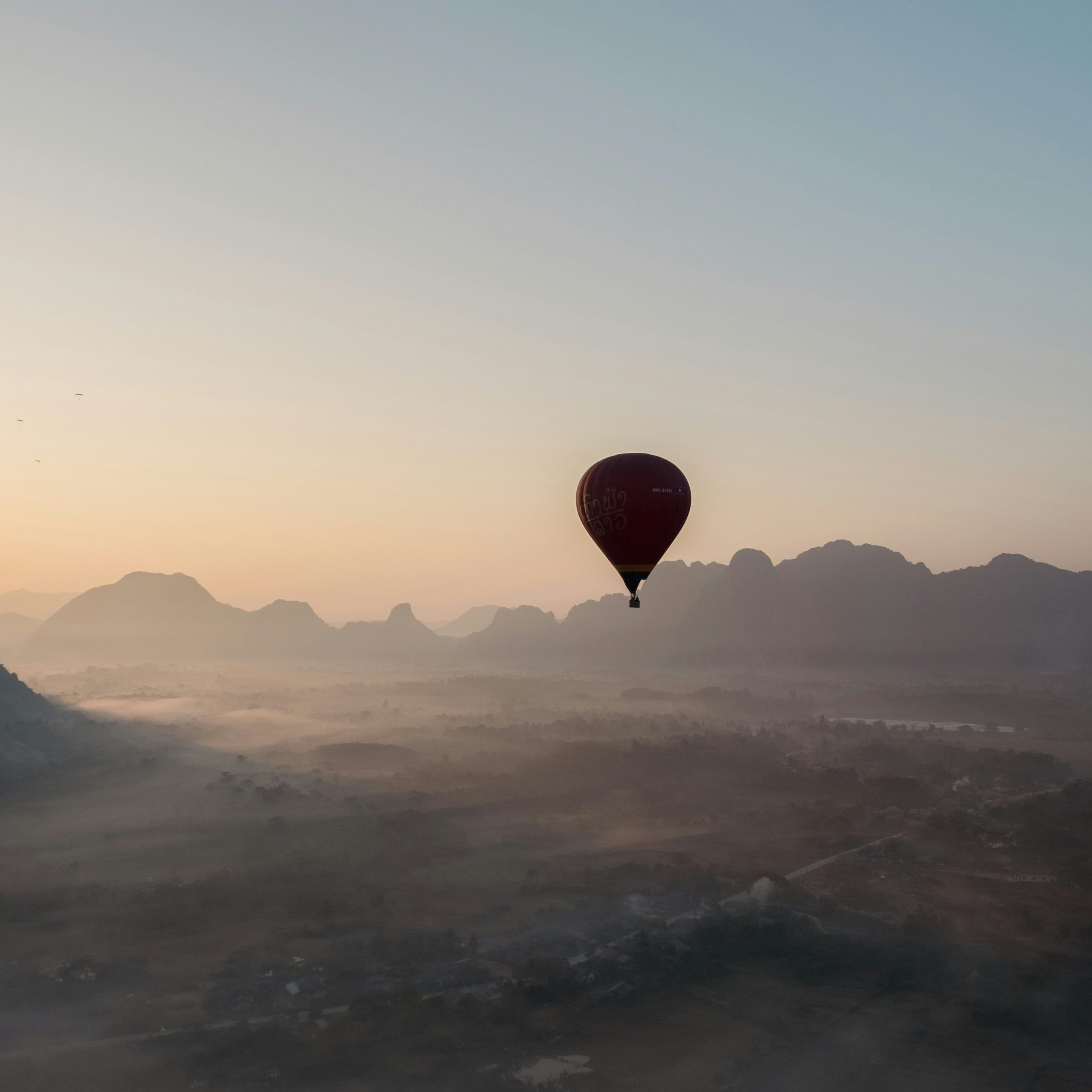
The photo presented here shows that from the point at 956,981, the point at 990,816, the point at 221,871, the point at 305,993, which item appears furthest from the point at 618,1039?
the point at 990,816

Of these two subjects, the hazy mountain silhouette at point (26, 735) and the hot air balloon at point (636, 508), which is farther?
the hazy mountain silhouette at point (26, 735)

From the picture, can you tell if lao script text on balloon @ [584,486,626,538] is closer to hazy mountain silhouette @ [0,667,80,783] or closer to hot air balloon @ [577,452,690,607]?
hot air balloon @ [577,452,690,607]

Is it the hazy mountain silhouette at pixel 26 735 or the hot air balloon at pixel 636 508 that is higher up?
the hot air balloon at pixel 636 508

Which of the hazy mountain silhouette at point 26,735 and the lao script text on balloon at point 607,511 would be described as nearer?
the lao script text on balloon at point 607,511

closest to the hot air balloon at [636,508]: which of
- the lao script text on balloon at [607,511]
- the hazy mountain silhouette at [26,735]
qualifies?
the lao script text on balloon at [607,511]

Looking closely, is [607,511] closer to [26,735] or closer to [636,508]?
[636,508]

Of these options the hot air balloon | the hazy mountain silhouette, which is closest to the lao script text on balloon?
the hot air balloon

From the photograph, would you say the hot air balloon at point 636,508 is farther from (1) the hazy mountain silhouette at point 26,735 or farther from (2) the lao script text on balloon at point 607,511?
(1) the hazy mountain silhouette at point 26,735

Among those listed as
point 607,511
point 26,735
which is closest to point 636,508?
point 607,511
